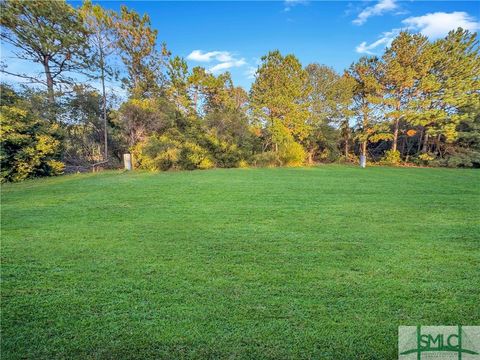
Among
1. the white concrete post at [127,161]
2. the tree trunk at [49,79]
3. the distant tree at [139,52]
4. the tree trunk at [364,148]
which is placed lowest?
the white concrete post at [127,161]

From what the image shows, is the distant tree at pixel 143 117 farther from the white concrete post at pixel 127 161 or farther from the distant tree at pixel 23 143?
the distant tree at pixel 23 143

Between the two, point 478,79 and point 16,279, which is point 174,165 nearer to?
point 16,279

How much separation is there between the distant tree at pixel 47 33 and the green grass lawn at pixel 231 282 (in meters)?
10.9

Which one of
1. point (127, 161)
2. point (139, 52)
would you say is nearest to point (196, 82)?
point (139, 52)

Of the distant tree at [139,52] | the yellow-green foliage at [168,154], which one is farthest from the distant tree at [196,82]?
the yellow-green foliage at [168,154]

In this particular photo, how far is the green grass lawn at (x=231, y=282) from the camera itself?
1.20 meters

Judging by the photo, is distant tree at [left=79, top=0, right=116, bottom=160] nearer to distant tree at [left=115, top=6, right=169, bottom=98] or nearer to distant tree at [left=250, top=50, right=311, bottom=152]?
distant tree at [left=115, top=6, right=169, bottom=98]

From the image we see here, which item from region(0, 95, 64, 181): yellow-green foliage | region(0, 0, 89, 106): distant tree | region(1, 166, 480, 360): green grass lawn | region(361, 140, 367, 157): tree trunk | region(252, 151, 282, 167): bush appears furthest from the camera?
region(361, 140, 367, 157): tree trunk

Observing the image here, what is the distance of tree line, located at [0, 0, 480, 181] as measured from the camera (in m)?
11.1

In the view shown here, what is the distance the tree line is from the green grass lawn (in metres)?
8.61

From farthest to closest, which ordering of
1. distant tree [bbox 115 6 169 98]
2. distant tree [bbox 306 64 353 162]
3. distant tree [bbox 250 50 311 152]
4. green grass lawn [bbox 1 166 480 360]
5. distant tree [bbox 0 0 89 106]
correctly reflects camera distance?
distant tree [bbox 306 64 353 162] < distant tree [bbox 250 50 311 152] < distant tree [bbox 115 6 169 98] < distant tree [bbox 0 0 89 106] < green grass lawn [bbox 1 166 480 360]

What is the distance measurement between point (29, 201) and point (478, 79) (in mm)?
20411

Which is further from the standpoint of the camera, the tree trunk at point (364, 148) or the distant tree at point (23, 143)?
the tree trunk at point (364, 148)

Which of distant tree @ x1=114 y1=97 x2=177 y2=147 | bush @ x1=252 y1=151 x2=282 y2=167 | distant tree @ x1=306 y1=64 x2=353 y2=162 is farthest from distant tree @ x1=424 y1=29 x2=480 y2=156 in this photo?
distant tree @ x1=114 y1=97 x2=177 y2=147
